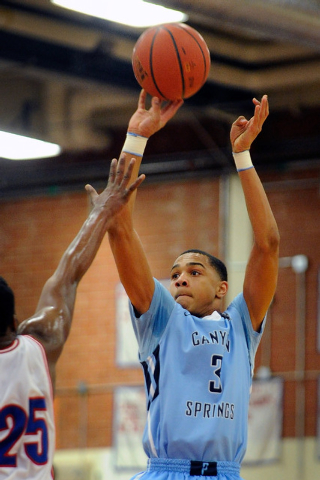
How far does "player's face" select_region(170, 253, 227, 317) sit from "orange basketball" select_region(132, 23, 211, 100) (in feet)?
3.55

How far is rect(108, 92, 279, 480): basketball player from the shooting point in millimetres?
4312

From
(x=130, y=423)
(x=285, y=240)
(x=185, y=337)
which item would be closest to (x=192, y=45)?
(x=185, y=337)

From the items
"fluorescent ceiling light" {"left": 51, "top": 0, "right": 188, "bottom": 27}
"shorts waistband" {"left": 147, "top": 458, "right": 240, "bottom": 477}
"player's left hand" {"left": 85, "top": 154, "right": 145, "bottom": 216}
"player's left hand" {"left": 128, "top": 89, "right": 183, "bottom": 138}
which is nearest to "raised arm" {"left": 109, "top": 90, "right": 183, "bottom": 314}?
"player's left hand" {"left": 128, "top": 89, "right": 183, "bottom": 138}

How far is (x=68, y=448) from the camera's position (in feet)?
37.7

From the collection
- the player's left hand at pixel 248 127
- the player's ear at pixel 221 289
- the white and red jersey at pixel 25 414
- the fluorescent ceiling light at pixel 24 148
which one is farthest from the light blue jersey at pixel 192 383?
the fluorescent ceiling light at pixel 24 148

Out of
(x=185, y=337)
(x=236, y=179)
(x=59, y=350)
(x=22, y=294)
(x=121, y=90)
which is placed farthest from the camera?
(x=22, y=294)

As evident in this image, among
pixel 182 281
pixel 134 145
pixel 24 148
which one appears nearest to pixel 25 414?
pixel 182 281

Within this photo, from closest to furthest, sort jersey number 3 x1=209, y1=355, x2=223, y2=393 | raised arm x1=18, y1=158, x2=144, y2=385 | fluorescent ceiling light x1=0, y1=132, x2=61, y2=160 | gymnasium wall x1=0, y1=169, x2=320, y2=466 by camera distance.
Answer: raised arm x1=18, y1=158, x2=144, y2=385
jersey number 3 x1=209, y1=355, x2=223, y2=393
gymnasium wall x1=0, y1=169, x2=320, y2=466
fluorescent ceiling light x1=0, y1=132, x2=61, y2=160

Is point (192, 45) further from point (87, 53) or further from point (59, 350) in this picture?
point (87, 53)

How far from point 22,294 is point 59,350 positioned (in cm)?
917

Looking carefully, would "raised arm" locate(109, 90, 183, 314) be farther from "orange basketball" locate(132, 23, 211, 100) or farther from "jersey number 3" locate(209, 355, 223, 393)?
"orange basketball" locate(132, 23, 211, 100)

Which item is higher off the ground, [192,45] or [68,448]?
[192,45]

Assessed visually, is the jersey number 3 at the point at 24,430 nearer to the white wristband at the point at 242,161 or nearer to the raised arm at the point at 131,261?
the raised arm at the point at 131,261

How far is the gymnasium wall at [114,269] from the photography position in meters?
10.7
